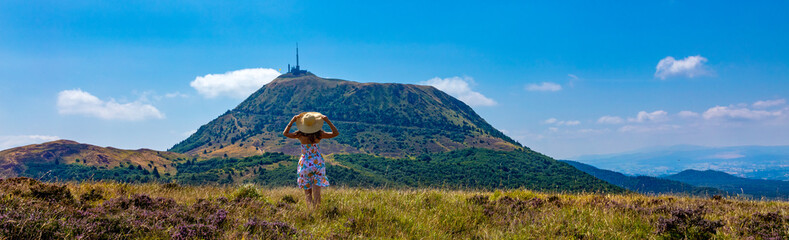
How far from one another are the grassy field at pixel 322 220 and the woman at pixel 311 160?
0.87m

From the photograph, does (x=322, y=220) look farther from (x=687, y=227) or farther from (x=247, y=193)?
(x=687, y=227)

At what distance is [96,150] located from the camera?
197625 mm

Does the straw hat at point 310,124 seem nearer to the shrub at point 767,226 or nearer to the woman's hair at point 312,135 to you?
the woman's hair at point 312,135

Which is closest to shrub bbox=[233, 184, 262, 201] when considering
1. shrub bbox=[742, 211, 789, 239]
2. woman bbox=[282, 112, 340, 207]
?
woman bbox=[282, 112, 340, 207]

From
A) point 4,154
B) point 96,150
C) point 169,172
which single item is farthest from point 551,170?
point 4,154

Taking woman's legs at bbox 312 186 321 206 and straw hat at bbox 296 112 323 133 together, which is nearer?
woman's legs at bbox 312 186 321 206

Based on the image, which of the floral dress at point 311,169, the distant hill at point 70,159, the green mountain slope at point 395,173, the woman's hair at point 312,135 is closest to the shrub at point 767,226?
the floral dress at point 311,169

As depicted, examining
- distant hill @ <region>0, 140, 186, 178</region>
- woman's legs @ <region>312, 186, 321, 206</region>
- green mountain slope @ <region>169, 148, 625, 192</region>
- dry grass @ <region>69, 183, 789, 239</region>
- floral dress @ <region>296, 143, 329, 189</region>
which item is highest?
distant hill @ <region>0, 140, 186, 178</region>

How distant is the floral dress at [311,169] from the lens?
8977 millimetres

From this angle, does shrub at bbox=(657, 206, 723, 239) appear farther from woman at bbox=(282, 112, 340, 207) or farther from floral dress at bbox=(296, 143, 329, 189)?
floral dress at bbox=(296, 143, 329, 189)

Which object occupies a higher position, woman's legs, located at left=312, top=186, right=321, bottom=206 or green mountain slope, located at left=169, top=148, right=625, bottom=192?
woman's legs, located at left=312, top=186, right=321, bottom=206

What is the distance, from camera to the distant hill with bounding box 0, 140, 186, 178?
567 feet

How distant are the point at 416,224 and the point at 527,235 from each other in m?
1.88

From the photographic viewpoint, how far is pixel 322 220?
7.11 metres
